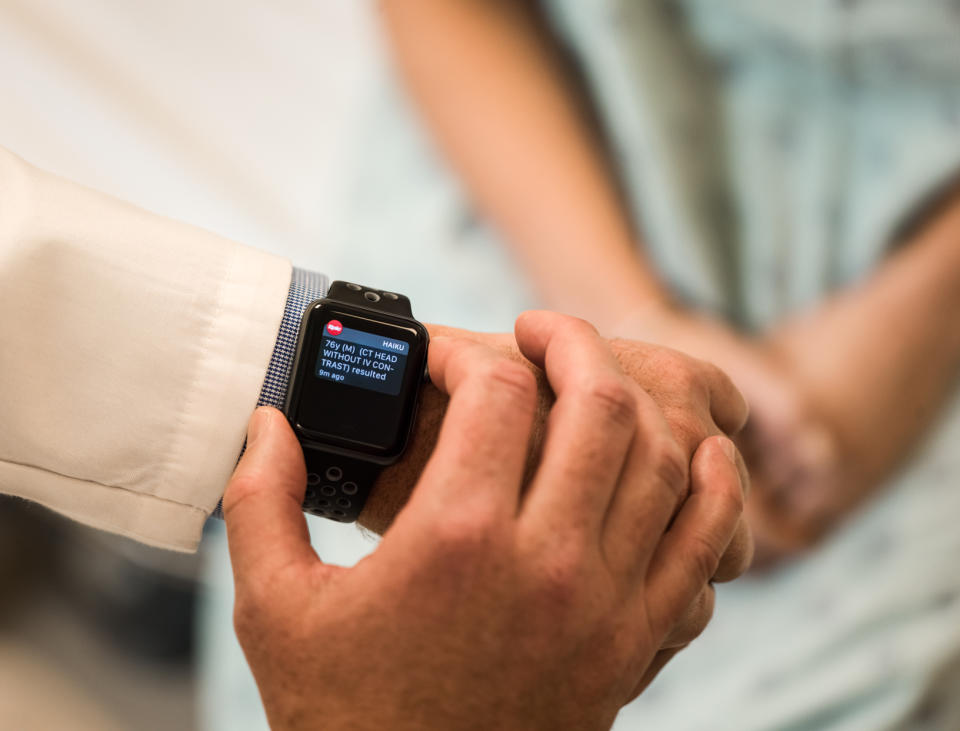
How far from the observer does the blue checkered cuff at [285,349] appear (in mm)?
572

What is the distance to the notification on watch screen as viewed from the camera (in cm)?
54

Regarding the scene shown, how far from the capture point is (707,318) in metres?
1.00

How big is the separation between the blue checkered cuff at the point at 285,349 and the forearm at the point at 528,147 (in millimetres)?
415

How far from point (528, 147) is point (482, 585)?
2.41 feet

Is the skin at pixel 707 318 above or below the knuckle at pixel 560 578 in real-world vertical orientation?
above

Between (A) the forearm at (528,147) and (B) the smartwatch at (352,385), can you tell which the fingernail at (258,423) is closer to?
(B) the smartwatch at (352,385)

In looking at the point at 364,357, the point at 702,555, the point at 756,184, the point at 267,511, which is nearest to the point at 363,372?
the point at 364,357

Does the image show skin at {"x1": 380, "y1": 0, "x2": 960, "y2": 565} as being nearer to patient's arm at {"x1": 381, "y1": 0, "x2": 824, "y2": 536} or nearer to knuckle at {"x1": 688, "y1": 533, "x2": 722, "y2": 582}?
patient's arm at {"x1": 381, "y1": 0, "x2": 824, "y2": 536}

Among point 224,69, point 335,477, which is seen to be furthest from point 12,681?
point 224,69

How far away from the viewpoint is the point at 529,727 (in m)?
0.41

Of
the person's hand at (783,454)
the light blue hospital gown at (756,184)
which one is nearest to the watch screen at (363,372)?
the light blue hospital gown at (756,184)

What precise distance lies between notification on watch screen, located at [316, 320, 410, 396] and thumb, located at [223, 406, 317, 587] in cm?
7

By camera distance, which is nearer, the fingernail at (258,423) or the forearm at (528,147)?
the fingernail at (258,423)

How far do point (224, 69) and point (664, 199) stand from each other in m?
0.68
